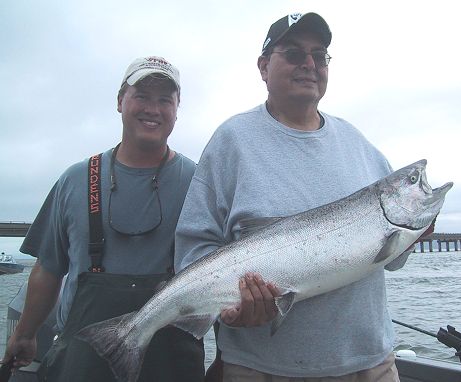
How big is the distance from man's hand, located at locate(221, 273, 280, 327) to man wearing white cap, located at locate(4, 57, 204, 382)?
85cm

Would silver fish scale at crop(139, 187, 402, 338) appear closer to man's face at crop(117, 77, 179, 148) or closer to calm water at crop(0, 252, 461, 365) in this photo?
man's face at crop(117, 77, 179, 148)

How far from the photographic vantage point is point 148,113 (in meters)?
3.85

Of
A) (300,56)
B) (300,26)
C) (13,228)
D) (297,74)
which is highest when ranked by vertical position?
(300,26)

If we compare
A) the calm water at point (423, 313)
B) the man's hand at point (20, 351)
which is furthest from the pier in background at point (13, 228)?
the man's hand at point (20, 351)

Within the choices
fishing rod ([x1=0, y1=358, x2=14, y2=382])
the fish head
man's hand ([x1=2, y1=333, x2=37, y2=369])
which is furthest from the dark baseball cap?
fishing rod ([x1=0, y1=358, x2=14, y2=382])

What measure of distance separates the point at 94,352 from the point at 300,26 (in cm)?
282

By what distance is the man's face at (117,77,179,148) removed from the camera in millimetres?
3842

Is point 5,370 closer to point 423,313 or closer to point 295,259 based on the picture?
point 295,259

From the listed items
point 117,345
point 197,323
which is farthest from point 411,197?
point 117,345

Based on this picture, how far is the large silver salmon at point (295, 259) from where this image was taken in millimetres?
2992

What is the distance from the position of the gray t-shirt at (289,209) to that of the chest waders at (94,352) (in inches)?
19.3

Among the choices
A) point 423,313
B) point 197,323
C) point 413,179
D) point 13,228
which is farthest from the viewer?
point 13,228

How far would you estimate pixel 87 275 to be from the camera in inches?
141

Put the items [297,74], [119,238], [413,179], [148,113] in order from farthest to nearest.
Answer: [148,113], [119,238], [297,74], [413,179]
